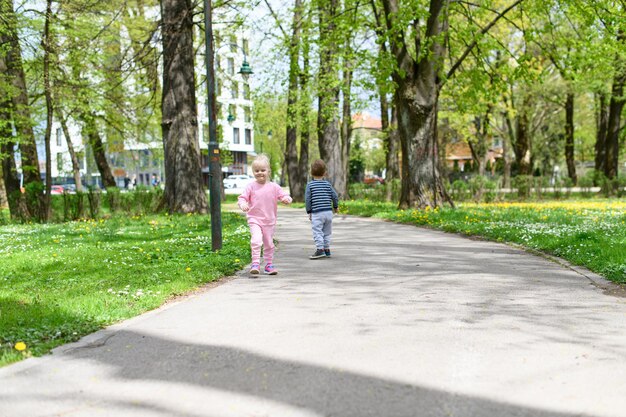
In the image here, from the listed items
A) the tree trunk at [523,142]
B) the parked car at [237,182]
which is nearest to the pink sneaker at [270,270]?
the tree trunk at [523,142]

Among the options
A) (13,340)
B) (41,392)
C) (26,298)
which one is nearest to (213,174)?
(26,298)

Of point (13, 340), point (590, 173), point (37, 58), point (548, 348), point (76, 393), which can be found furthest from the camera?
point (590, 173)

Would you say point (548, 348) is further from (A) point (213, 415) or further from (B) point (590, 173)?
(B) point (590, 173)

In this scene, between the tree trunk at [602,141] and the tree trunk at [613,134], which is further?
the tree trunk at [602,141]

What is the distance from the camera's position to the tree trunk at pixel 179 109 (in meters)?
19.1

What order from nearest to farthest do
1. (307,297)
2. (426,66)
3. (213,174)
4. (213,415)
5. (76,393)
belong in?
(213,415), (76,393), (307,297), (213,174), (426,66)

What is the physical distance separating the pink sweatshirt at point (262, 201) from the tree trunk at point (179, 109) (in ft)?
35.1

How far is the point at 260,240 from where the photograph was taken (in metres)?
8.73

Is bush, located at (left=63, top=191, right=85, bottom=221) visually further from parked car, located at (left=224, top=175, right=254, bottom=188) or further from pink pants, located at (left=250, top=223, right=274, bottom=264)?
parked car, located at (left=224, top=175, right=254, bottom=188)

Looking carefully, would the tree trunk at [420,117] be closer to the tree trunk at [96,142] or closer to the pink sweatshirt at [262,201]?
the pink sweatshirt at [262,201]

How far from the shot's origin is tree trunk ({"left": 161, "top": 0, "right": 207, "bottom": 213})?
753 inches

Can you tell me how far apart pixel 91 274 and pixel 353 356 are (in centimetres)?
527

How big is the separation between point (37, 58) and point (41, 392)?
60.7 ft

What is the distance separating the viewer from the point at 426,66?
18.3 metres
